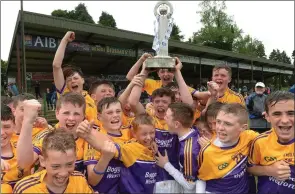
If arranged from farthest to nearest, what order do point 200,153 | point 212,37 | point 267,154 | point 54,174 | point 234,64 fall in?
point 212,37
point 234,64
point 200,153
point 267,154
point 54,174

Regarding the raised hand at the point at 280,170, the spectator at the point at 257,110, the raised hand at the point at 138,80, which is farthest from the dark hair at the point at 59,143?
the spectator at the point at 257,110

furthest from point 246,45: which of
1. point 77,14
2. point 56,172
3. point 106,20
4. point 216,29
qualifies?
point 56,172

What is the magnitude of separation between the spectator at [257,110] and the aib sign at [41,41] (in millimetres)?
8500

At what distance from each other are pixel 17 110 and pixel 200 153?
1.85 m

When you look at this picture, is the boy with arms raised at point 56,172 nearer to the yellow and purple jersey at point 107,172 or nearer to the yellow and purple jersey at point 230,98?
the yellow and purple jersey at point 107,172

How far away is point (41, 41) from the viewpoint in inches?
521

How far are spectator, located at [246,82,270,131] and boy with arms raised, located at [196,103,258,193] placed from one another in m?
5.68

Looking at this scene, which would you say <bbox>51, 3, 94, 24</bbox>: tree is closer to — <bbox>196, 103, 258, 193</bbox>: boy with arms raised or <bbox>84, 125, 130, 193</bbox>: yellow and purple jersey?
<bbox>84, 125, 130, 193</bbox>: yellow and purple jersey

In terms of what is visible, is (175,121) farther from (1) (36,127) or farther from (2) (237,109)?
(1) (36,127)

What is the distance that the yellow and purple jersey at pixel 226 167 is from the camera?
8.41ft

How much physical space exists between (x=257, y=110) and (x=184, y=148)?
584 centimetres

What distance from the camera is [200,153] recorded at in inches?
107

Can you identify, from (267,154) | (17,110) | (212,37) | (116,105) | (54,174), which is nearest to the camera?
(54,174)

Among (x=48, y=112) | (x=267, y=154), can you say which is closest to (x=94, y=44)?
(x=48, y=112)
